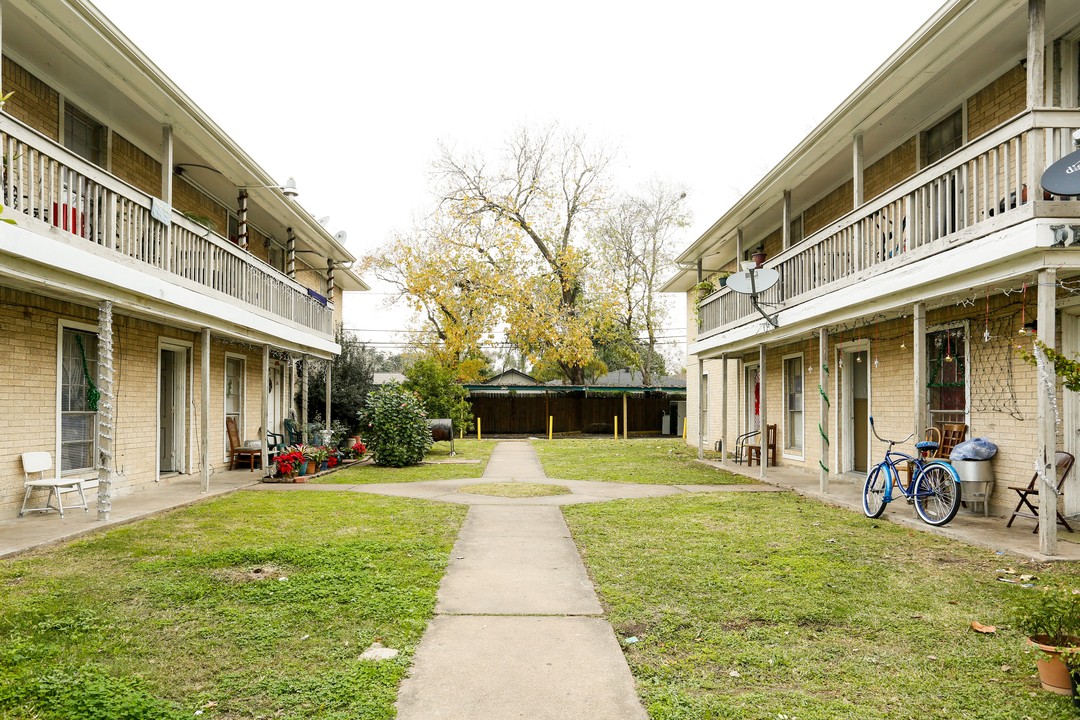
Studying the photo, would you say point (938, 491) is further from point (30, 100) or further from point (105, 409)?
point (30, 100)

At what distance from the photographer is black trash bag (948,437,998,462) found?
27.2 feet

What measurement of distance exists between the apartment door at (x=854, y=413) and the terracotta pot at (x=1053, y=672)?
10.0 metres

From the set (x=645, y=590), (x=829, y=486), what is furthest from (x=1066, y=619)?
(x=829, y=486)

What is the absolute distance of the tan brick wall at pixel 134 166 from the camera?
35.7 ft

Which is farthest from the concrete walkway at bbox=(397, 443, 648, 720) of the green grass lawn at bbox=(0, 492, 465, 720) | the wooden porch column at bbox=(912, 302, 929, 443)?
the wooden porch column at bbox=(912, 302, 929, 443)

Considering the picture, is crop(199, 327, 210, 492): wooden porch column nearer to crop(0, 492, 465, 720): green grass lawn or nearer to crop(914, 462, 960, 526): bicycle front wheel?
crop(0, 492, 465, 720): green grass lawn

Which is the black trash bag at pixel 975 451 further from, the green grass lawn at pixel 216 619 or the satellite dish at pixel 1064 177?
the green grass lawn at pixel 216 619

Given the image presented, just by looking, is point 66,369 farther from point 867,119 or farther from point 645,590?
point 867,119

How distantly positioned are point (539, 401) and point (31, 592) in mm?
26712

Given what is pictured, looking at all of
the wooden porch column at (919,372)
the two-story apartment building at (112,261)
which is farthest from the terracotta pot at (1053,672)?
the two-story apartment building at (112,261)

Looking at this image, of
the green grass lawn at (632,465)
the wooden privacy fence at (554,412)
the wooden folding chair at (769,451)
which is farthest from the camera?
the wooden privacy fence at (554,412)

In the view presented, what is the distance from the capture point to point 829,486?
1188 centimetres

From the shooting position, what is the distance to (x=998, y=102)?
9.01 meters

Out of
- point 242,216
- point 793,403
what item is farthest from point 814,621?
point 242,216
